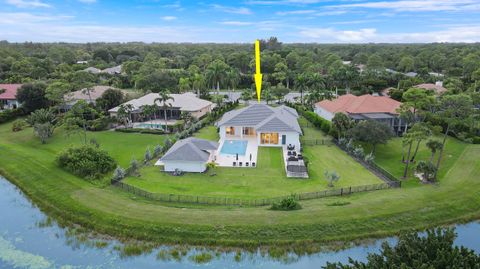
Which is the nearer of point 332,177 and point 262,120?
point 332,177

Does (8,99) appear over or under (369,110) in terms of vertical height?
over

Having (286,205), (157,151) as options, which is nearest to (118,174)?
(157,151)

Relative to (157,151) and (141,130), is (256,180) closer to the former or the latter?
(157,151)

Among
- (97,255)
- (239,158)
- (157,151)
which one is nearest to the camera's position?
(97,255)

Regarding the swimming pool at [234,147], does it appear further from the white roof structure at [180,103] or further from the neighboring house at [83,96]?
the neighboring house at [83,96]

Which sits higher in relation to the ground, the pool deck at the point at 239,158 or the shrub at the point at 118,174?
the shrub at the point at 118,174

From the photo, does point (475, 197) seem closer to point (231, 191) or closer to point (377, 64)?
point (231, 191)

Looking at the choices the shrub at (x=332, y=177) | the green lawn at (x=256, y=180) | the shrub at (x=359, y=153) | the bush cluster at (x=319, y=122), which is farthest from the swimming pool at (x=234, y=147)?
the shrub at (x=359, y=153)
